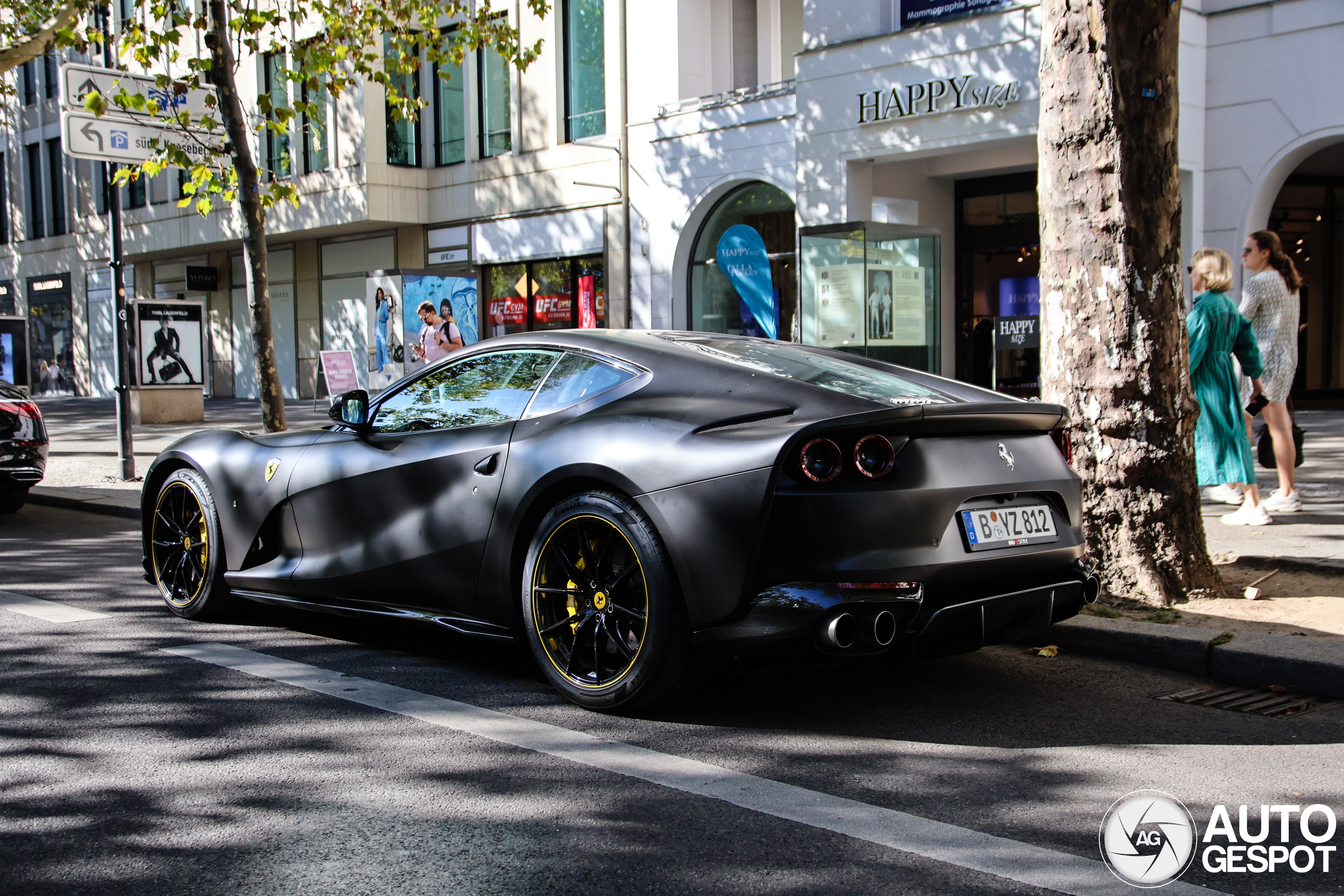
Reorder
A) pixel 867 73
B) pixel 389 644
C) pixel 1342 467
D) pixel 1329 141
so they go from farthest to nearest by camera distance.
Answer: pixel 867 73 < pixel 1329 141 < pixel 1342 467 < pixel 389 644

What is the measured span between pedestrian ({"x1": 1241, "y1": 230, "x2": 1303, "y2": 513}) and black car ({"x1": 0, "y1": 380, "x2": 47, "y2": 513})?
917cm

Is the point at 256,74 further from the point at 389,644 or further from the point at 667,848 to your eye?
the point at 667,848

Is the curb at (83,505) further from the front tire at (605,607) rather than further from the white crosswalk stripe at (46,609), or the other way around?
the front tire at (605,607)

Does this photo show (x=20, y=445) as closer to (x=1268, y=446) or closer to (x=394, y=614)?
(x=394, y=614)

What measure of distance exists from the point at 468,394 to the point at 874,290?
954 cm

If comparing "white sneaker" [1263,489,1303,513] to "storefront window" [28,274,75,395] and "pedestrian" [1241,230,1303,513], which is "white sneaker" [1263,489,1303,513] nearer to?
"pedestrian" [1241,230,1303,513]

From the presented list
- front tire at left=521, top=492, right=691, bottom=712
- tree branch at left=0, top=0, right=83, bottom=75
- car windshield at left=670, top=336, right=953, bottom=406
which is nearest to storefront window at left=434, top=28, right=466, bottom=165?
tree branch at left=0, top=0, right=83, bottom=75

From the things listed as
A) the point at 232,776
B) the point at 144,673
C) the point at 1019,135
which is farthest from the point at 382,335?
the point at 232,776

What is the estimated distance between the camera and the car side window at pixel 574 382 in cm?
438

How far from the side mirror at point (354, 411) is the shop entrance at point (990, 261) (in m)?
14.3

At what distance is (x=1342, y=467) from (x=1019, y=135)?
21.9ft

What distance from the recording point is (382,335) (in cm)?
1852

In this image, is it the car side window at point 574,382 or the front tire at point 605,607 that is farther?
the car side window at point 574,382

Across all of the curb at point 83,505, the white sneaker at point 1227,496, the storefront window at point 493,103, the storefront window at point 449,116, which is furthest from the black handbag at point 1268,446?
the storefront window at point 449,116
